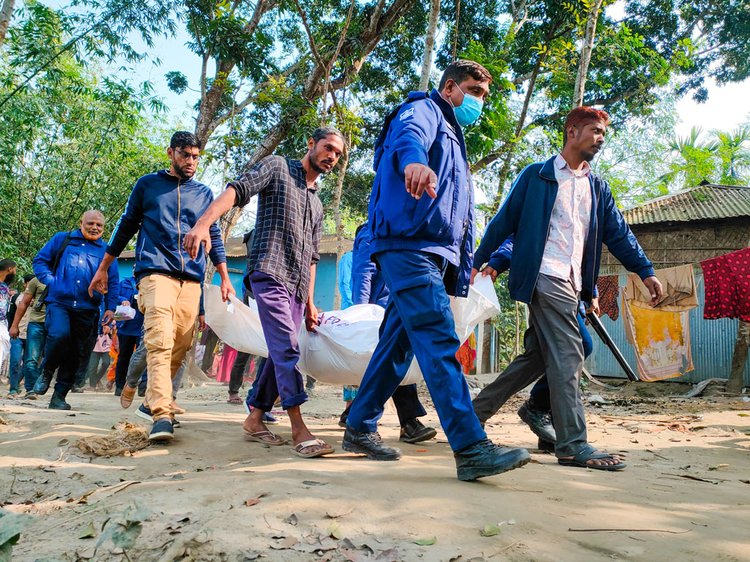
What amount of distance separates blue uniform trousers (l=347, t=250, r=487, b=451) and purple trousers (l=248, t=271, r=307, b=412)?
23.6 inches

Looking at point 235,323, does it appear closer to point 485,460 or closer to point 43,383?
point 485,460

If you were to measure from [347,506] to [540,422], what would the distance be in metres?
2.02

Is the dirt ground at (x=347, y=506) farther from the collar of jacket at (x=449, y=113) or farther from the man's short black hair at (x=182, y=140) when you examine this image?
the man's short black hair at (x=182, y=140)

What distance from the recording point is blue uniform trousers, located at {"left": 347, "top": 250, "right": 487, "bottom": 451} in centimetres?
248

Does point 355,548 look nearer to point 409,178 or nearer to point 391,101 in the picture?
point 409,178

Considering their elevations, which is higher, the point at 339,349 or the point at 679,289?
the point at 679,289

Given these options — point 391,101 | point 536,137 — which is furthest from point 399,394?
point 536,137

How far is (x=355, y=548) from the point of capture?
172 centimetres

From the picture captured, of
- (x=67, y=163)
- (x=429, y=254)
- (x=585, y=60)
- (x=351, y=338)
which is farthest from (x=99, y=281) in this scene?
(x=67, y=163)

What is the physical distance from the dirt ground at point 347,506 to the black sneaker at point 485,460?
6 cm

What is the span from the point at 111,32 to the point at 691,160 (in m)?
21.0

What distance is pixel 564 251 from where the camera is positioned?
3428 millimetres

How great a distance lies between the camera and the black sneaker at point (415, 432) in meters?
3.77

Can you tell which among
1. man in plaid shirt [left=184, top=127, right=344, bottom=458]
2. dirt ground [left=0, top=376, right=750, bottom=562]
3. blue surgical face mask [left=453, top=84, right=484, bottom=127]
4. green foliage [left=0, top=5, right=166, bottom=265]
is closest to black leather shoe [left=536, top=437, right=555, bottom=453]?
dirt ground [left=0, top=376, right=750, bottom=562]
